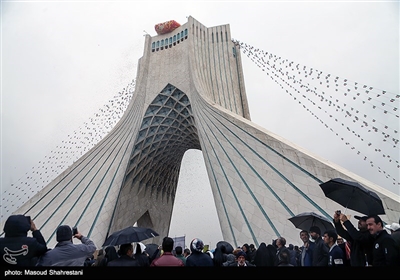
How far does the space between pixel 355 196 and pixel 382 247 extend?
47.4 inches

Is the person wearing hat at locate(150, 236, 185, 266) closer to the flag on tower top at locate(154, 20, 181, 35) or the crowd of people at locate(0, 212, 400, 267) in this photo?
the crowd of people at locate(0, 212, 400, 267)

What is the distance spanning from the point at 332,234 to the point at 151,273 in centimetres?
252

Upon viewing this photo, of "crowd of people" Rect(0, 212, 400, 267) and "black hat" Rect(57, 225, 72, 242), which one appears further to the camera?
"black hat" Rect(57, 225, 72, 242)

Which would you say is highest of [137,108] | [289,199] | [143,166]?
[137,108]

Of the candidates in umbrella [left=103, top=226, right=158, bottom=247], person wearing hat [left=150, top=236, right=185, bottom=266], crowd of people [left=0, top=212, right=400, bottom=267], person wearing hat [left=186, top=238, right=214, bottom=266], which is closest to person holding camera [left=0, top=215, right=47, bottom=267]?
crowd of people [left=0, top=212, right=400, bottom=267]

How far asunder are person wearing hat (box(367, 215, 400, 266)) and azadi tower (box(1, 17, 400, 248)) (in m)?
3.86

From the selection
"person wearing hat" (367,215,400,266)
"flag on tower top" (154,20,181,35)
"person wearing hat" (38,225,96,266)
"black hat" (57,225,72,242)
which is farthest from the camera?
"flag on tower top" (154,20,181,35)

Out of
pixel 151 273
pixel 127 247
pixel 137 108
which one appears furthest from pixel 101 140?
pixel 151 273

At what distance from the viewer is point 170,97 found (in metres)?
15.1

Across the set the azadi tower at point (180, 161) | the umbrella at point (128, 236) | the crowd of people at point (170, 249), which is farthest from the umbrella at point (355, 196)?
the azadi tower at point (180, 161)

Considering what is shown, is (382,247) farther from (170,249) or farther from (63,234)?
(63,234)

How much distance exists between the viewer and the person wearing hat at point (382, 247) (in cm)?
215

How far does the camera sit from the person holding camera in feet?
7.15

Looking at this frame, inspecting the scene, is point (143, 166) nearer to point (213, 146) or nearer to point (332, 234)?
point (213, 146)
